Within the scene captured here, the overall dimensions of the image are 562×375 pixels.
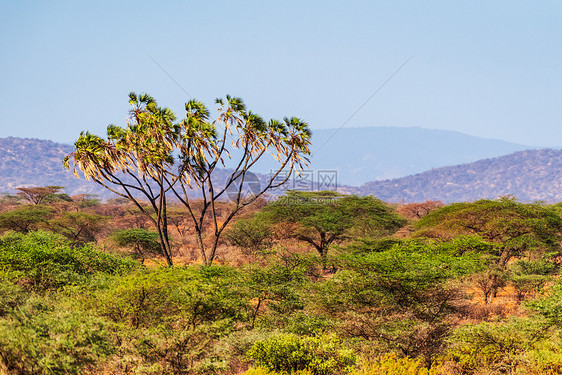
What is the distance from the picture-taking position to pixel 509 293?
3231 centimetres

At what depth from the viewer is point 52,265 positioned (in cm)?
1906

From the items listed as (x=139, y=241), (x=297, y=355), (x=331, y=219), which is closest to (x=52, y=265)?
(x=297, y=355)

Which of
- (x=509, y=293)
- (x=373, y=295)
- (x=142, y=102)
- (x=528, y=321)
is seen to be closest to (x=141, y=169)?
(x=142, y=102)

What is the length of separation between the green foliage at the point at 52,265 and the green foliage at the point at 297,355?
7.75m

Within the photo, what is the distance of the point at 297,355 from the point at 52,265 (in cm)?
1078

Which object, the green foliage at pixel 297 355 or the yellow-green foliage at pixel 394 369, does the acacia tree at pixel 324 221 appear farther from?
the yellow-green foliage at pixel 394 369

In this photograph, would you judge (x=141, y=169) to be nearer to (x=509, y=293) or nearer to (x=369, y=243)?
(x=369, y=243)

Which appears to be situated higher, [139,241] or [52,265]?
[139,241]

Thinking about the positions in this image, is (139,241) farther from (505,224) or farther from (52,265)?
(505,224)

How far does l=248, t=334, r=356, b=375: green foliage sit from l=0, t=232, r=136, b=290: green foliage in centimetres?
775

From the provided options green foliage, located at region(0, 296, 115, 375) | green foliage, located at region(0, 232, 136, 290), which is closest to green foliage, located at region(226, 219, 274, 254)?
green foliage, located at region(0, 232, 136, 290)

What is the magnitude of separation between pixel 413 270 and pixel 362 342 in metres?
2.86

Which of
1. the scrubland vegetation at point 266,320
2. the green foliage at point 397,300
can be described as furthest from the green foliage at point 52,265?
the green foliage at point 397,300

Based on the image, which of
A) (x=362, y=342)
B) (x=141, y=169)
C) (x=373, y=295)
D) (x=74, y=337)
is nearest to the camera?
(x=74, y=337)
